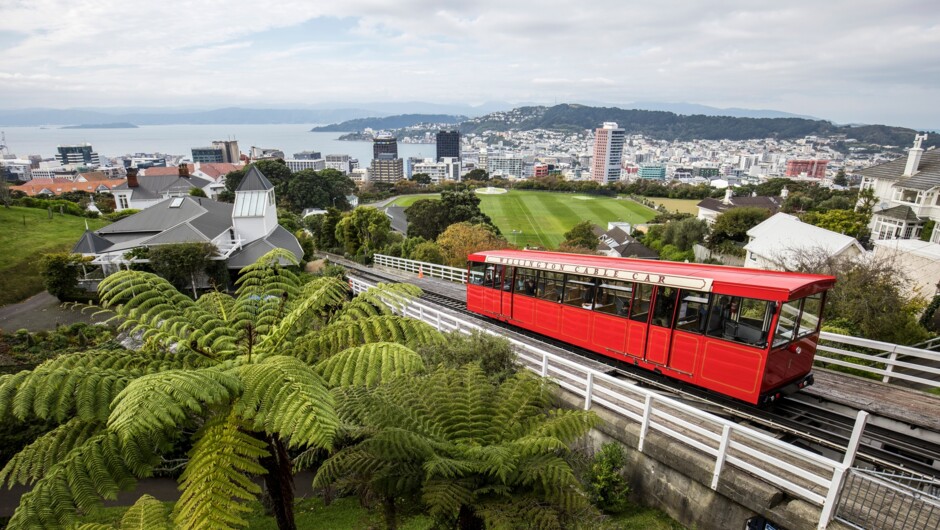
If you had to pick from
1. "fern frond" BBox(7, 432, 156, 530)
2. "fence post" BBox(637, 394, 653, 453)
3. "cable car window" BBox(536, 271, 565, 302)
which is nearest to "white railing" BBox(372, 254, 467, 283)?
"cable car window" BBox(536, 271, 565, 302)

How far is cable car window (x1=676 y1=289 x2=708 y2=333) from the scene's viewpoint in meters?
8.11

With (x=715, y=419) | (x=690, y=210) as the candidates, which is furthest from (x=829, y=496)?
(x=690, y=210)

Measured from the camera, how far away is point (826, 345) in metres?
10.3

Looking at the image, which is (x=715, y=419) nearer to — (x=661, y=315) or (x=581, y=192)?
(x=661, y=315)

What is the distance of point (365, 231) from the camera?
37.8 meters

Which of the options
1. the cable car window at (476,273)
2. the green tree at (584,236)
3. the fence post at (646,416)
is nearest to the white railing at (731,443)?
the fence post at (646,416)

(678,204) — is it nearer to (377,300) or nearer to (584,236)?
(584,236)

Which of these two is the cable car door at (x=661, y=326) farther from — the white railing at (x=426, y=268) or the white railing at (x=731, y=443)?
the white railing at (x=426, y=268)

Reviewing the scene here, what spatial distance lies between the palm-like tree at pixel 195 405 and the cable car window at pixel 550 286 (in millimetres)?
6590

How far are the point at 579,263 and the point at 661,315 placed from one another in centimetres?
244

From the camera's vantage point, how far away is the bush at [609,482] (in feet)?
21.9

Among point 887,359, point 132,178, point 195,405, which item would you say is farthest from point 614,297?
point 132,178

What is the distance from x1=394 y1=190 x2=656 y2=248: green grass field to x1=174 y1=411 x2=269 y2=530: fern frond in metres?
58.7

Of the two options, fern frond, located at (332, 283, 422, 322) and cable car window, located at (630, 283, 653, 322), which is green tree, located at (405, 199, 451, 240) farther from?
fern frond, located at (332, 283, 422, 322)
